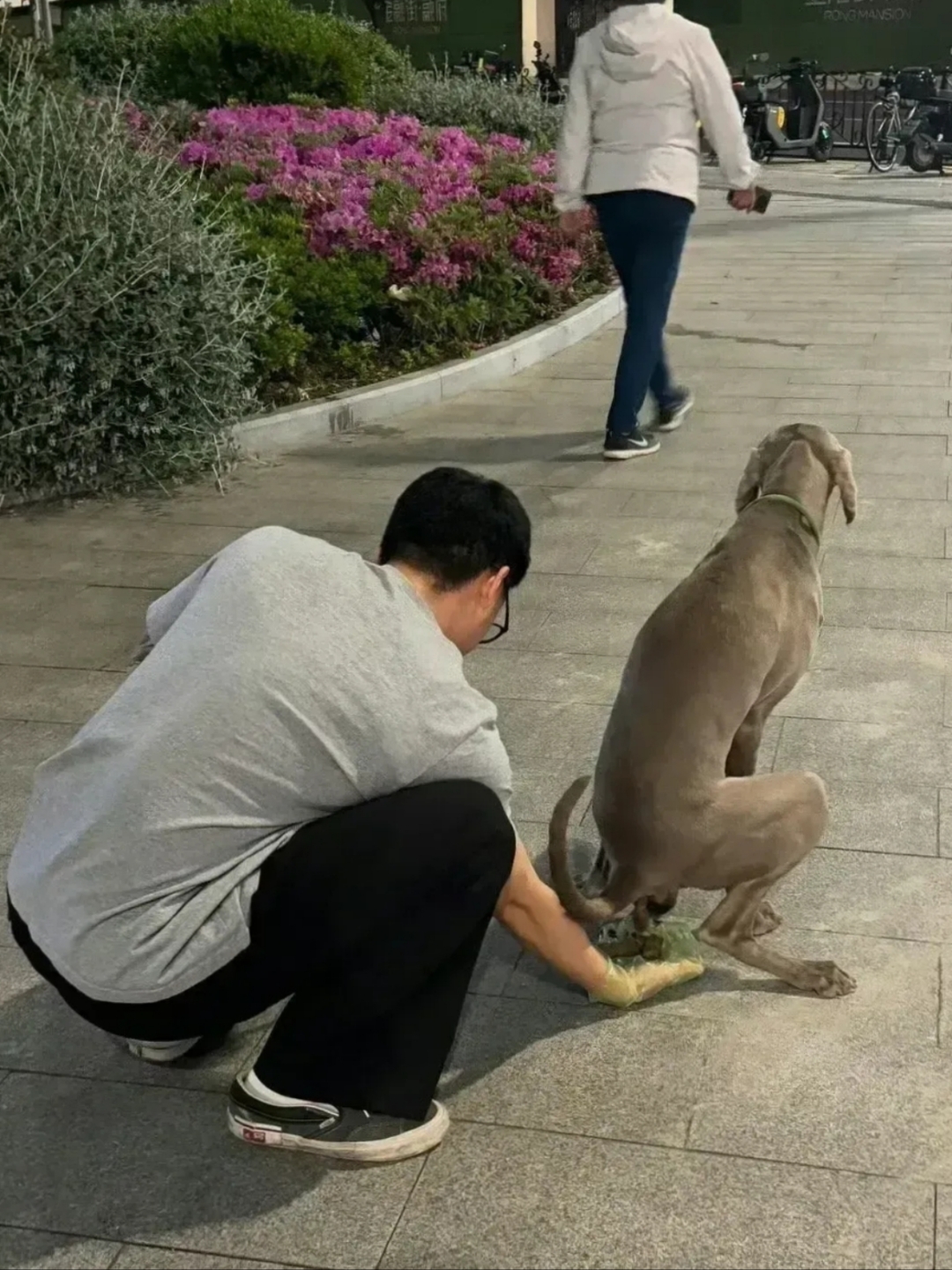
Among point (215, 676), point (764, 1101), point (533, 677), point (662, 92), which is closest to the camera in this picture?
point (215, 676)

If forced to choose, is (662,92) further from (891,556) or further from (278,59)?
(278,59)

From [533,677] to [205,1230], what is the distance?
2447 millimetres

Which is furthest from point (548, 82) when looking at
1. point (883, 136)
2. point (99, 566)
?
point (99, 566)

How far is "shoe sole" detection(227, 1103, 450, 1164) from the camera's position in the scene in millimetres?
2641

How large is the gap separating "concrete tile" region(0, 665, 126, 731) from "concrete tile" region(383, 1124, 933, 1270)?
2.35 m

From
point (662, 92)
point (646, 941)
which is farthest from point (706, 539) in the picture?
point (646, 941)

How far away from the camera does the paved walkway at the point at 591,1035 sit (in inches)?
99.3

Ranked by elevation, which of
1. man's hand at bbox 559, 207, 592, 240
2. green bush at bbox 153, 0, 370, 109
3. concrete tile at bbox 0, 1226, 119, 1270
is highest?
green bush at bbox 153, 0, 370, 109

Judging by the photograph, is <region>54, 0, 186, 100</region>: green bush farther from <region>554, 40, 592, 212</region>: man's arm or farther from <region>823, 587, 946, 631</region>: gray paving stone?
<region>823, 587, 946, 631</region>: gray paving stone

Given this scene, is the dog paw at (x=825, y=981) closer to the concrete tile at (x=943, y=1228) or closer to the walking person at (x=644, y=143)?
the concrete tile at (x=943, y=1228)

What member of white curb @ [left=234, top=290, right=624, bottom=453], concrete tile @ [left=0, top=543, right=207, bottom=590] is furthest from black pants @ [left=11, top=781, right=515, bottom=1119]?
white curb @ [left=234, top=290, right=624, bottom=453]

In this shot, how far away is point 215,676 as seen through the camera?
2340 millimetres

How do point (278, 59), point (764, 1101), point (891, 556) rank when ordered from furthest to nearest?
1. point (278, 59)
2. point (891, 556)
3. point (764, 1101)

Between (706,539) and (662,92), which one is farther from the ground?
(662,92)
